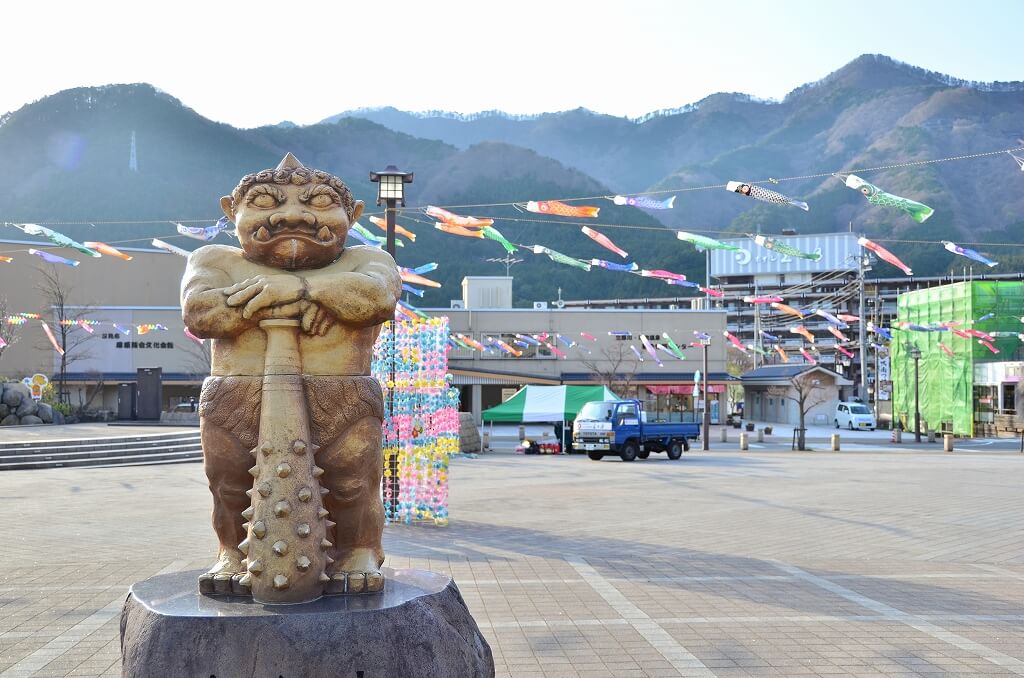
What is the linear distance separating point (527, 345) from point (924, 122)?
13123cm

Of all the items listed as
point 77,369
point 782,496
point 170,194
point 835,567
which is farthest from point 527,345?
point 170,194

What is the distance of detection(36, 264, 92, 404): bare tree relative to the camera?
42938 mm

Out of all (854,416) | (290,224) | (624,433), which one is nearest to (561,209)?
(290,224)

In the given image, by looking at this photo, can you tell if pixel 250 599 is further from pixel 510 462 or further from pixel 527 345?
pixel 527 345

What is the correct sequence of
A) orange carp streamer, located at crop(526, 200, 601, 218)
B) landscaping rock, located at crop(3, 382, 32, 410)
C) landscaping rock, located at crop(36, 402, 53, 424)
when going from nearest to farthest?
orange carp streamer, located at crop(526, 200, 601, 218) < landscaping rock, located at crop(3, 382, 32, 410) < landscaping rock, located at crop(36, 402, 53, 424)

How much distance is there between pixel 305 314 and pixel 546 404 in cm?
2504

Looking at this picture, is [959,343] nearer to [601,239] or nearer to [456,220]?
[601,239]

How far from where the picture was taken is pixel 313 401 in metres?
4.32

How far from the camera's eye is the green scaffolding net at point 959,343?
128 feet

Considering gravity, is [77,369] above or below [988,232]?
below

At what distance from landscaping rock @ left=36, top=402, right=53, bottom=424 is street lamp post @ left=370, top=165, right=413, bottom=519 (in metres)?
22.4

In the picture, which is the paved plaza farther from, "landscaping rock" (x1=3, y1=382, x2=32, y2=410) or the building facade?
the building facade

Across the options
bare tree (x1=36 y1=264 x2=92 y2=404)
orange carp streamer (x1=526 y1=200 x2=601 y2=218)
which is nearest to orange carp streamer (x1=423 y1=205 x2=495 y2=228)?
orange carp streamer (x1=526 y1=200 x2=601 y2=218)

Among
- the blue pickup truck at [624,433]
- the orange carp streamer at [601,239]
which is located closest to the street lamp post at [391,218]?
the orange carp streamer at [601,239]
